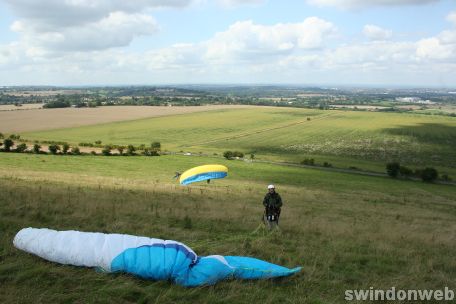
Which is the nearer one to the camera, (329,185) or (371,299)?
(371,299)

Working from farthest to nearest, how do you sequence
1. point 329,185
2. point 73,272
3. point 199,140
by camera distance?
1. point 199,140
2. point 329,185
3. point 73,272

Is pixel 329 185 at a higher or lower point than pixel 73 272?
lower

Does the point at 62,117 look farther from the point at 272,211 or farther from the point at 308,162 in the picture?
the point at 272,211

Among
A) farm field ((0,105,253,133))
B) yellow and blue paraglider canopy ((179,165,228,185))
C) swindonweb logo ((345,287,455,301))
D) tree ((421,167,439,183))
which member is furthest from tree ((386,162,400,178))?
farm field ((0,105,253,133))

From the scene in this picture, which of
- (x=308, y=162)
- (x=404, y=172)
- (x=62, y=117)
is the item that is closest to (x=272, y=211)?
(x=404, y=172)

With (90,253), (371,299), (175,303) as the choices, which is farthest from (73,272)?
(371,299)

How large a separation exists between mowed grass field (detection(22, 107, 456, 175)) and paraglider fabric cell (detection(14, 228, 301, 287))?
6229 cm

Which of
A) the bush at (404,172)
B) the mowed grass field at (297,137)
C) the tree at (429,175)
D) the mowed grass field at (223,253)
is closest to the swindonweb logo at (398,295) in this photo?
the mowed grass field at (223,253)

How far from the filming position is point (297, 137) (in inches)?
3935

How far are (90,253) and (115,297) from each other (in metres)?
0.98

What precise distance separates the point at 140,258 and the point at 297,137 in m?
96.0

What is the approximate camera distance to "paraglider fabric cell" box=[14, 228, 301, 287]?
5.91 meters

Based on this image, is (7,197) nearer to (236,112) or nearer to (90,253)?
(90,253)

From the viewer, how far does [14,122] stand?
10525 centimetres
